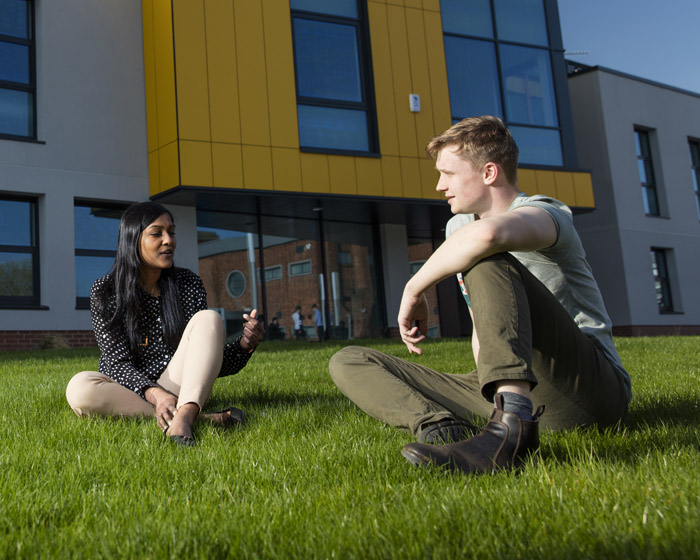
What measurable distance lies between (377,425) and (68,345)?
11.4 meters

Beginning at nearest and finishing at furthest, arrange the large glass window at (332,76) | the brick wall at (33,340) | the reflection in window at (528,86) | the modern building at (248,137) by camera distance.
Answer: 1. the brick wall at (33,340)
2. the modern building at (248,137)
3. the large glass window at (332,76)
4. the reflection in window at (528,86)

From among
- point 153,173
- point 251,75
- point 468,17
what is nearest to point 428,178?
point 468,17

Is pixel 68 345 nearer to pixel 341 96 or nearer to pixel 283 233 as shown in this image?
pixel 283 233

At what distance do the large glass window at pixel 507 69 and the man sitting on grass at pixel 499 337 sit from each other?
14.3m

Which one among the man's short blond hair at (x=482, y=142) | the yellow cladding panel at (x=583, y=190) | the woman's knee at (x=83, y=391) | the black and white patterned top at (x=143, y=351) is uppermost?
the yellow cladding panel at (x=583, y=190)

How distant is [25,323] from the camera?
1318 centimetres

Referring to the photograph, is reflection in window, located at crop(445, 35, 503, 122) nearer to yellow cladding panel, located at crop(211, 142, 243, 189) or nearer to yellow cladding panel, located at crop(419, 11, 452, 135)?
yellow cladding panel, located at crop(419, 11, 452, 135)

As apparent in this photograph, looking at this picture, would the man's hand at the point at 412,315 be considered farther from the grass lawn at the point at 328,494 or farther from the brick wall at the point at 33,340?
the brick wall at the point at 33,340

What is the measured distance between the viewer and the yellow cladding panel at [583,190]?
1770 cm

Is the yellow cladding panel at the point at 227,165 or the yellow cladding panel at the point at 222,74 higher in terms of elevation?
the yellow cladding panel at the point at 222,74

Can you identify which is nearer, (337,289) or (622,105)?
(337,289)

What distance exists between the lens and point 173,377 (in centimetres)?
377

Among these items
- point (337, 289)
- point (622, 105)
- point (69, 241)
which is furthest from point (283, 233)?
point (622, 105)

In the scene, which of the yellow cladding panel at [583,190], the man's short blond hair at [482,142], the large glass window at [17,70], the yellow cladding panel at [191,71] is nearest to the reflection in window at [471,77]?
the yellow cladding panel at [583,190]
